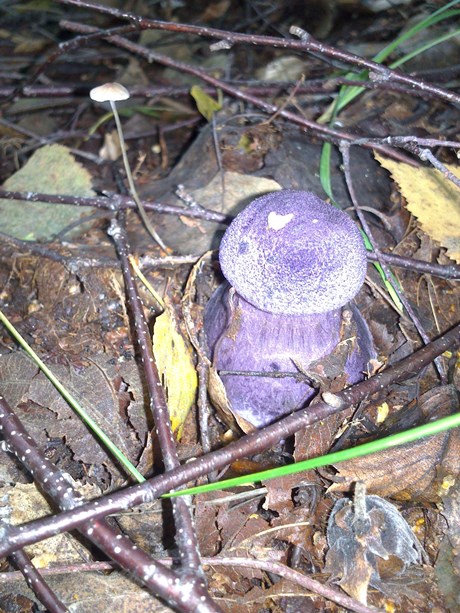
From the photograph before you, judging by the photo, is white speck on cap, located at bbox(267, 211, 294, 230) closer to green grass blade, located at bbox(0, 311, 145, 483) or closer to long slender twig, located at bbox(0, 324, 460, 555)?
long slender twig, located at bbox(0, 324, 460, 555)

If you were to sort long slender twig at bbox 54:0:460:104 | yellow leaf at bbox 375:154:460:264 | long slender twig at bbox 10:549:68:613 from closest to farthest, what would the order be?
long slender twig at bbox 10:549:68:613
long slender twig at bbox 54:0:460:104
yellow leaf at bbox 375:154:460:264

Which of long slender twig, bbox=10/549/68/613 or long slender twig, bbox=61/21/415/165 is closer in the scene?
long slender twig, bbox=10/549/68/613

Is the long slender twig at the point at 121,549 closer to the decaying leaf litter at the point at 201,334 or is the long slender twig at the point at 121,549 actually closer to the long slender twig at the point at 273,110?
the decaying leaf litter at the point at 201,334

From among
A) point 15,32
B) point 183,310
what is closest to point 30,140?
point 15,32

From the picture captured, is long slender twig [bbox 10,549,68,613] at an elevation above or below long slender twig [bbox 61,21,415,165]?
below

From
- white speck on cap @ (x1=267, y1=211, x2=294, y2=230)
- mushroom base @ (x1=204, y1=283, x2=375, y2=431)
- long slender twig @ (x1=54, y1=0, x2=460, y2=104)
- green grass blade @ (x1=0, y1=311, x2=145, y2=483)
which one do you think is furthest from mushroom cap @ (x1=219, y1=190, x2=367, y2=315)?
long slender twig @ (x1=54, y1=0, x2=460, y2=104)

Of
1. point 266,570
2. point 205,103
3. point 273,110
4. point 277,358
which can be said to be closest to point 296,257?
point 277,358

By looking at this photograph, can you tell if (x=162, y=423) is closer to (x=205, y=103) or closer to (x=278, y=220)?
(x=278, y=220)
